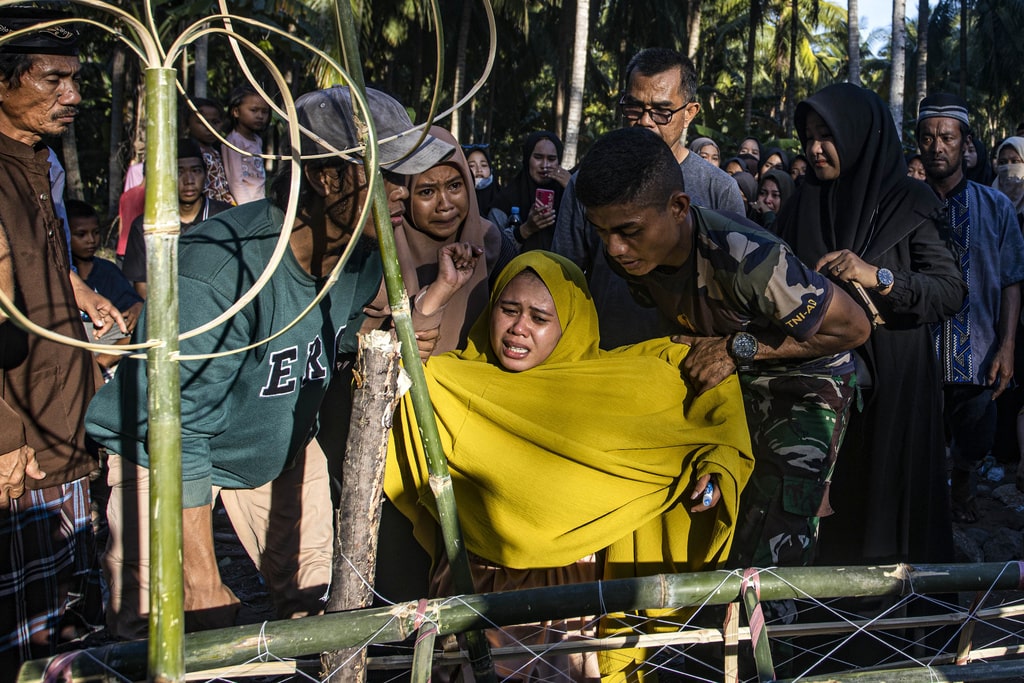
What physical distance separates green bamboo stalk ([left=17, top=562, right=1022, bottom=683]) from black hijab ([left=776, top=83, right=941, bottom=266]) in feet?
4.35

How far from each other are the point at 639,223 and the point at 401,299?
774 mm

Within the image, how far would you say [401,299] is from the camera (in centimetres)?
208

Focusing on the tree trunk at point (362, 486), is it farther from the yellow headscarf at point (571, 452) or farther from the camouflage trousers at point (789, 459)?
the camouflage trousers at point (789, 459)

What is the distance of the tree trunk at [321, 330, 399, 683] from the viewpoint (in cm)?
201

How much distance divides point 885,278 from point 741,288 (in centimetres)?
67

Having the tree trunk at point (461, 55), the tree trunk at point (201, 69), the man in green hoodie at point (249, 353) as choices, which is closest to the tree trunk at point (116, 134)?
the tree trunk at point (201, 69)

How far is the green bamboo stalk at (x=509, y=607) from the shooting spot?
67.7 inches

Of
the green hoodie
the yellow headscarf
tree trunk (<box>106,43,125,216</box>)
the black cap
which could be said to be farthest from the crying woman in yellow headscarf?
tree trunk (<box>106,43,125,216</box>)

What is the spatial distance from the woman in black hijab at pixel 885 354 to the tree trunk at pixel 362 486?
69.8 inches

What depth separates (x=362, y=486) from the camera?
212 centimetres

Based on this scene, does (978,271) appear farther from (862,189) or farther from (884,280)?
(884,280)

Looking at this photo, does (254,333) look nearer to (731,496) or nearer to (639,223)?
(639,223)

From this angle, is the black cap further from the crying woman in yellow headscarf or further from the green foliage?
the green foliage

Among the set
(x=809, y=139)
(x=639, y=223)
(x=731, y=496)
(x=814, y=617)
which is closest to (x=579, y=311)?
(x=639, y=223)
